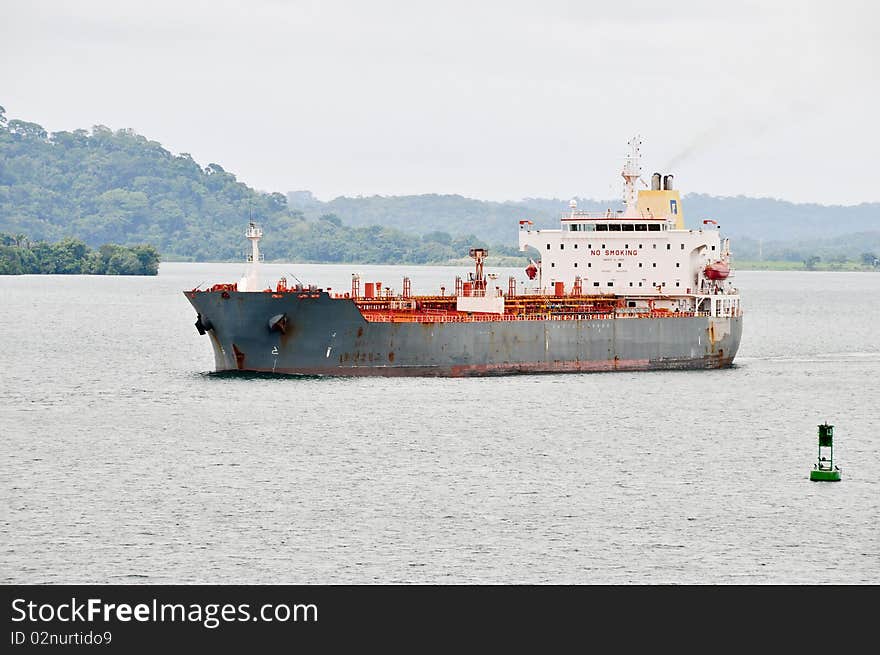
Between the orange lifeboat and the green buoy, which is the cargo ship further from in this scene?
the green buoy

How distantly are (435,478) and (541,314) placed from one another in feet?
78.6

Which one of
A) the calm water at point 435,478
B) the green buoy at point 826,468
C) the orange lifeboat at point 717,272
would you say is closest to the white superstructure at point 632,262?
the orange lifeboat at point 717,272

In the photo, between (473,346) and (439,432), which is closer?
(439,432)

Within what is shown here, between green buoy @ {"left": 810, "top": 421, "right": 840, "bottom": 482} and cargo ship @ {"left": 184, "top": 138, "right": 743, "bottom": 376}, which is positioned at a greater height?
cargo ship @ {"left": 184, "top": 138, "right": 743, "bottom": 376}

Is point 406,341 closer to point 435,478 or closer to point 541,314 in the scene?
point 541,314

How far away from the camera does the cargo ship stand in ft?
185

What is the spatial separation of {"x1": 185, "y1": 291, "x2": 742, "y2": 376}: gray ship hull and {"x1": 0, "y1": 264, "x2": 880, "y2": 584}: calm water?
991mm

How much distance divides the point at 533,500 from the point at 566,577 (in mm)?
7058

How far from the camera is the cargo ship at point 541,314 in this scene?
185ft

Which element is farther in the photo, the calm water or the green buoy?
the green buoy

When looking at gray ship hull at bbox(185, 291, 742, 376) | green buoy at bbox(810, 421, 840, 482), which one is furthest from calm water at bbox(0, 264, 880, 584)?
gray ship hull at bbox(185, 291, 742, 376)

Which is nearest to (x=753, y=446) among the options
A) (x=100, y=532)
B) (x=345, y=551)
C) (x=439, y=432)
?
(x=439, y=432)
